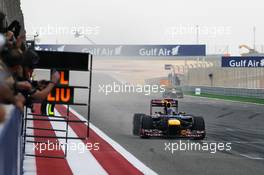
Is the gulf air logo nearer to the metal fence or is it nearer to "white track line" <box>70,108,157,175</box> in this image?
"white track line" <box>70,108,157,175</box>

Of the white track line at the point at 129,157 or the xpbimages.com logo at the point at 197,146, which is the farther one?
the xpbimages.com logo at the point at 197,146

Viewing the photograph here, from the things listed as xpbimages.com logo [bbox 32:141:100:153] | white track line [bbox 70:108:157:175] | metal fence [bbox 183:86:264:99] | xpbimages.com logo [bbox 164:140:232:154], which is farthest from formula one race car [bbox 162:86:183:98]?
xpbimages.com logo [bbox 32:141:100:153]

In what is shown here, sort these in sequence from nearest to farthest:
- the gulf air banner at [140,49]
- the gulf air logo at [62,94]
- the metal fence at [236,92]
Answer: the gulf air logo at [62,94], the metal fence at [236,92], the gulf air banner at [140,49]

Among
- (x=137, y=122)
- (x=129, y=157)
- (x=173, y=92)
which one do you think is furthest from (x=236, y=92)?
(x=129, y=157)

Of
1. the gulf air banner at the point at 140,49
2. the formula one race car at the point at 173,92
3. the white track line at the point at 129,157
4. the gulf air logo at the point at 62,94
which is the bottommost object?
the white track line at the point at 129,157

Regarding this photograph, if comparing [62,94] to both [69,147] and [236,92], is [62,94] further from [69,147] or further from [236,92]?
[236,92]

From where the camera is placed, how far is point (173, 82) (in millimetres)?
62562

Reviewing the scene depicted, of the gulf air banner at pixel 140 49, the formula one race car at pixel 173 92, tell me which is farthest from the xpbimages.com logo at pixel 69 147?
the gulf air banner at pixel 140 49

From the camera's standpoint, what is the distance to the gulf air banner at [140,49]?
5184cm

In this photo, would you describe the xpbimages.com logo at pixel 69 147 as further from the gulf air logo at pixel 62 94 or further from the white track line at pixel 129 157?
the gulf air logo at pixel 62 94

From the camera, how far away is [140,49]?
174 ft

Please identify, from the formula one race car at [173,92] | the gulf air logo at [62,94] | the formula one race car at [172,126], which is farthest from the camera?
the formula one race car at [173,92]

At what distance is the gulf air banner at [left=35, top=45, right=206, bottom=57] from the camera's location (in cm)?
5184

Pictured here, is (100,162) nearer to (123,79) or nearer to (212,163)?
(212,163)
